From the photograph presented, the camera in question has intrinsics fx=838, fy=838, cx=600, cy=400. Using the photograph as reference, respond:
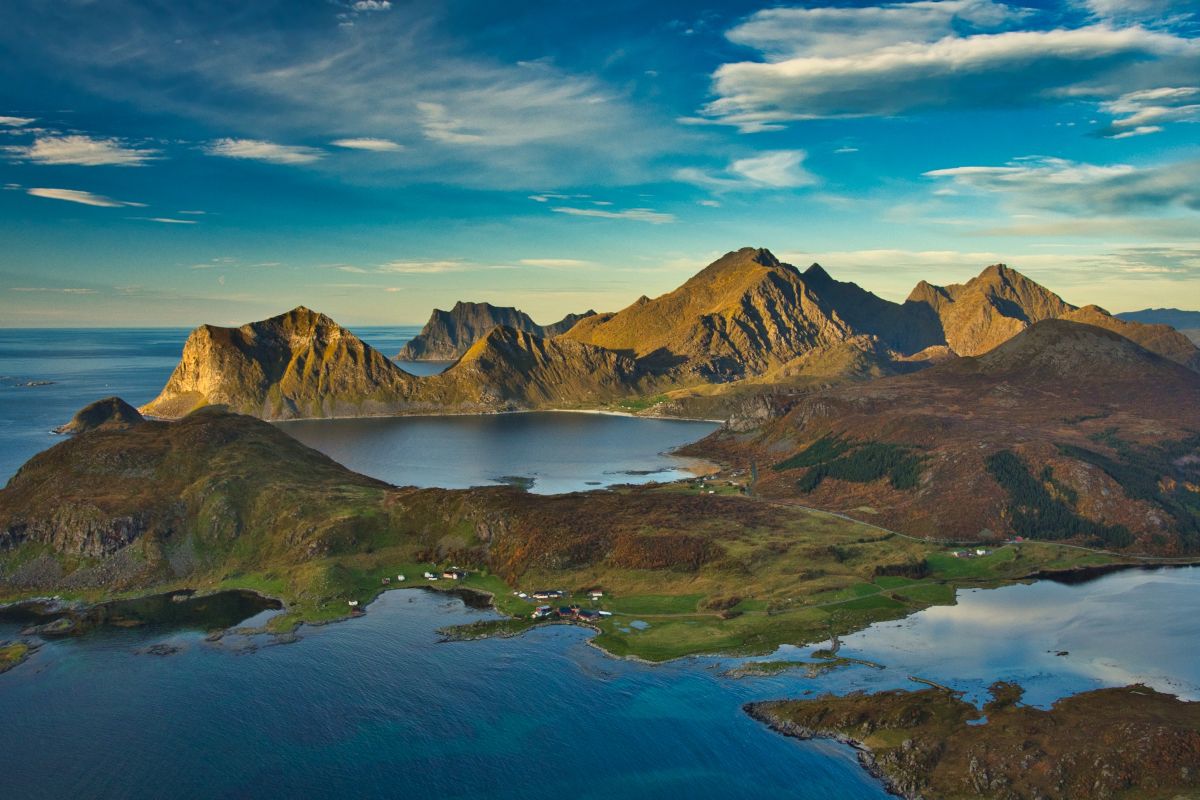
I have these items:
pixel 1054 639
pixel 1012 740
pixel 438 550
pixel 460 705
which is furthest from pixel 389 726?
pixel 1054 639

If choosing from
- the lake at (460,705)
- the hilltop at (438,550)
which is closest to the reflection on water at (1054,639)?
the lake at (460,705)

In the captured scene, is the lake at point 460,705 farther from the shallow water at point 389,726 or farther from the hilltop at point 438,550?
the hilltop at point 438,550

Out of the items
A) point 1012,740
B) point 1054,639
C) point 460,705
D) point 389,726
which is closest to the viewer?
point 1012,740

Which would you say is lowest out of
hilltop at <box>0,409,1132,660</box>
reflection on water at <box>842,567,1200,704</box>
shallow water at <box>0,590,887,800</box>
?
shallow water at <box>0,590,887,800</box>

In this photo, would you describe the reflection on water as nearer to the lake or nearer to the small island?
the lake

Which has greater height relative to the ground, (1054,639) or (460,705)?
(1054,639)

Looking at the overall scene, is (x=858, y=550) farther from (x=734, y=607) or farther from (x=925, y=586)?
(x=734, y=607)

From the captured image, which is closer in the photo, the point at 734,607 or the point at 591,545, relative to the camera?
the point at 734,607

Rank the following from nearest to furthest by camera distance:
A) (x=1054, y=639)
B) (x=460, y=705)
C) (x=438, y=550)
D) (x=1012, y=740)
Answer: (x=1012, y=740)
(x=460, y=705)
(x=1054, y=639)
(x=438, y=550)

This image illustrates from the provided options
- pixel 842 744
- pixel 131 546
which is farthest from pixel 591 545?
pixel 131 546

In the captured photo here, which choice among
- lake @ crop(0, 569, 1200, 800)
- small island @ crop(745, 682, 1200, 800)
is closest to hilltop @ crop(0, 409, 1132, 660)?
lake @ crop(0, 569, 1200, 800)

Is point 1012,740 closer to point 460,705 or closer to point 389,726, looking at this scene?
point 460,705
